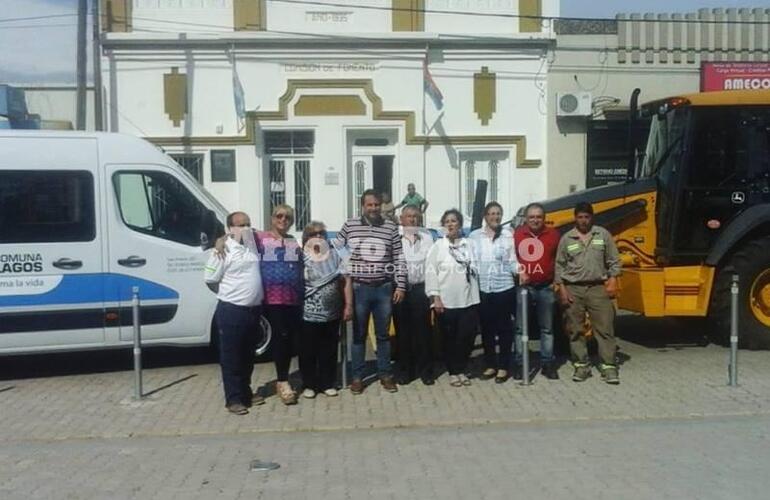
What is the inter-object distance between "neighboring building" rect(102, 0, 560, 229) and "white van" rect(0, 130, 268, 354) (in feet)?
29.4

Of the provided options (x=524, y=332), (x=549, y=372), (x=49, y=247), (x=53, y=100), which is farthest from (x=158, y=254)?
(x=53, y=100)

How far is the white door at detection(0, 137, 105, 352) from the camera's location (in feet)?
31.6

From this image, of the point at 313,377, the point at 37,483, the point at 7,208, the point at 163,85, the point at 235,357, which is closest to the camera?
the point at 37,483

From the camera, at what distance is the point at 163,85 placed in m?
19.0

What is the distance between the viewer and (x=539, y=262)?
30.8ft

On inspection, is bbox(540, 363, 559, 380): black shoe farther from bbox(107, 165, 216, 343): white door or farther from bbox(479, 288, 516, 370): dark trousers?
bbox(107, 165, 216, 343): white door

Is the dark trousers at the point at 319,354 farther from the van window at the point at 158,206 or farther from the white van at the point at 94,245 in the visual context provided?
the van window at the point at 158,206

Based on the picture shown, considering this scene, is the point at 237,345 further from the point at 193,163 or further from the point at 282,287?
the point at 193,163

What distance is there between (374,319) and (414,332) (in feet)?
1.97

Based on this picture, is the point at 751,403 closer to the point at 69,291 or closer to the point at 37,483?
the point at 37,483

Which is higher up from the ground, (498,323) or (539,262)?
(539,262)

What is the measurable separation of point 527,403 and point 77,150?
5.22 meters

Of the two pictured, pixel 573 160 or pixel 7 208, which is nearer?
pixel 7 208

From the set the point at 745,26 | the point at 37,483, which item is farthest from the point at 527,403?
the point at 745,26
